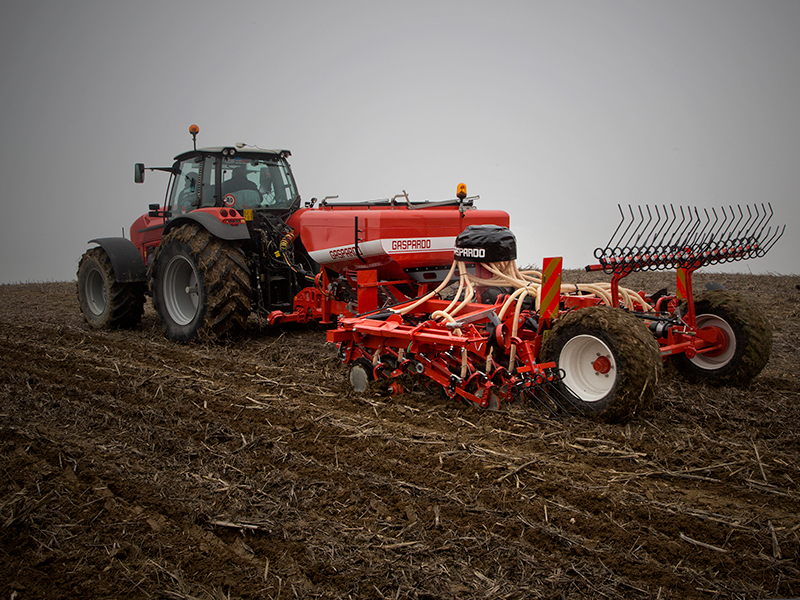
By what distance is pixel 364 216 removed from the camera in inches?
198

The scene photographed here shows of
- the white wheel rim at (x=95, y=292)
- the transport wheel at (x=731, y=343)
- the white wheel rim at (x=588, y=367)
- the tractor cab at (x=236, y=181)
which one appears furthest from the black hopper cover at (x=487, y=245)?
the white wheel rim at (x=95, y=292)

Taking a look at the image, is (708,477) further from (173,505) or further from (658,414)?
(173,505)

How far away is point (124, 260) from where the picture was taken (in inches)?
280

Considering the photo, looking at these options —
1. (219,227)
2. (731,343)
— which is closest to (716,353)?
(731,343)

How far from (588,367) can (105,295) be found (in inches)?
229

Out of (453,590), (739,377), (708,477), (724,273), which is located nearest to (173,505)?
(453,590)

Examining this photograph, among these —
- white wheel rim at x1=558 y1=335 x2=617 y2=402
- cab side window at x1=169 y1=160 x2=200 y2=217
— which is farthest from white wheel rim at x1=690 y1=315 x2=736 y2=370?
cab side window at x1=169 y1=160 x2=200 y2=217

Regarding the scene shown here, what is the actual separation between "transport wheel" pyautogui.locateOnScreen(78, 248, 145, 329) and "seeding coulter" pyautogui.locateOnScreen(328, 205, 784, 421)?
11.9ft

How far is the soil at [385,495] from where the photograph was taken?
7.22ft

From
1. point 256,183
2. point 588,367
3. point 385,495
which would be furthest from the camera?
point 256,183

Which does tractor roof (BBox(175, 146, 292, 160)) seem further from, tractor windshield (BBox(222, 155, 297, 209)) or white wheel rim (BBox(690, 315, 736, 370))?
white wheel rim (BBox(690, 315, 736, 370))

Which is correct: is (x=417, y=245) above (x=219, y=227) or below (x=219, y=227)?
below

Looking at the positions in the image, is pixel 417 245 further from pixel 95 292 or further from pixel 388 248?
pixel 95 292

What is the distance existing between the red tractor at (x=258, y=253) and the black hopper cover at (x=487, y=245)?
0.57 m
